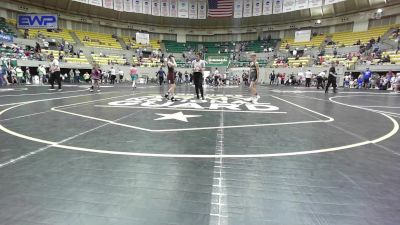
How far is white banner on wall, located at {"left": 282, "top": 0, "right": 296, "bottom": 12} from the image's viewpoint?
3953cm

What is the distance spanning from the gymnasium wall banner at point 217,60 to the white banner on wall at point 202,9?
6937mm

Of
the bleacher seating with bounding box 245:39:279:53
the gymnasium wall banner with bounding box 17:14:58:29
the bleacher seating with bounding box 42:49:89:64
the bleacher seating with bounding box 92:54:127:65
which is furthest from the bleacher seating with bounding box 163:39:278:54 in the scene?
the gymnasium wall banner with bounding box 17:14:58:29

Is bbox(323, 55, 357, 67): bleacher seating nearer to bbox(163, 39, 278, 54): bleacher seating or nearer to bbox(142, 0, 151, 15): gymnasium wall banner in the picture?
bbox(163, 39, 278, 54): bleacher seating

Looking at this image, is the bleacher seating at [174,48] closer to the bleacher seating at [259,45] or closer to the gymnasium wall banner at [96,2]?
the bleacher seating at [259,45]

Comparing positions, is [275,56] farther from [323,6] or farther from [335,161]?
[335,161]

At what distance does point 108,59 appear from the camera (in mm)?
36688

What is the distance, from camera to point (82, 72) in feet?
108

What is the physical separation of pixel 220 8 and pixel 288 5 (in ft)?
33.1

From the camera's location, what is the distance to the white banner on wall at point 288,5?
39531mm

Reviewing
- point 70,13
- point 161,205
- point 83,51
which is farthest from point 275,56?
point 161,205

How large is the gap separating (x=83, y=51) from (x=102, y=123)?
110ft

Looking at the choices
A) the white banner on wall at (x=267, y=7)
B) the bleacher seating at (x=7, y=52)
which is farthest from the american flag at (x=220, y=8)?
the bleacher seating at (x=7, y=52)

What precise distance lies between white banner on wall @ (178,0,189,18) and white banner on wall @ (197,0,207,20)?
1943 millimetres

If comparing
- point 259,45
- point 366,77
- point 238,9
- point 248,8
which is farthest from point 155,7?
point 366,77
